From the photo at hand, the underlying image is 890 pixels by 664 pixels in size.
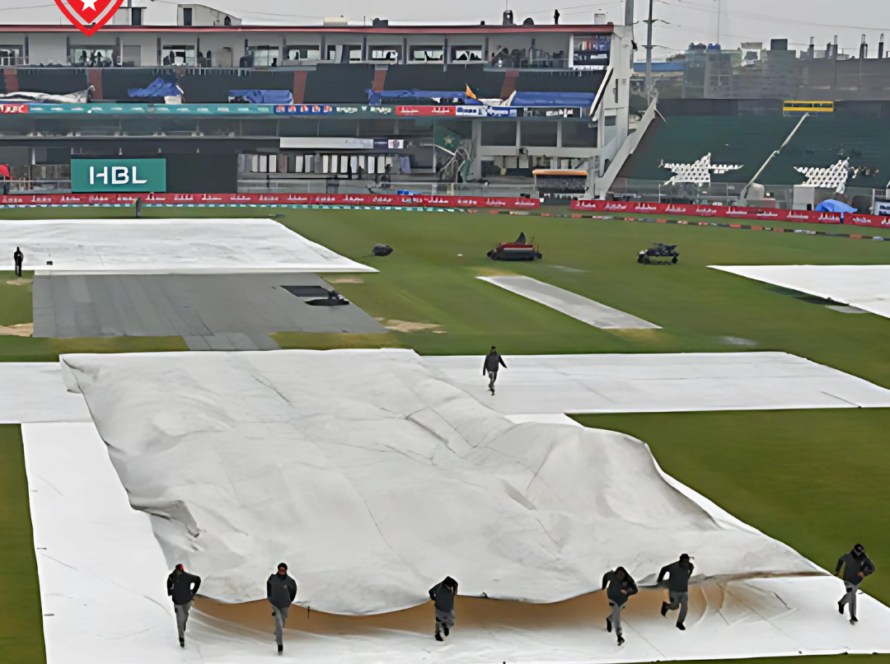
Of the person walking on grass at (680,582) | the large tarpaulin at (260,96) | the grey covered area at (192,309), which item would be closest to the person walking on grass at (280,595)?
the person walking on grass at (680,582)

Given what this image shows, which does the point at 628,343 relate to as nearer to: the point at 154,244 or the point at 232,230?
the point at 154,244

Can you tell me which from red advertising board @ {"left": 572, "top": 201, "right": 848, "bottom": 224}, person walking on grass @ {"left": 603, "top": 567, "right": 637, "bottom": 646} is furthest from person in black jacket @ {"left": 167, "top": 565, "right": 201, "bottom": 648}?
red advertising board @ {"left": 572, "top": 201, "right": 848, "bottom": 224}

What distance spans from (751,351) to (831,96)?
111 metres

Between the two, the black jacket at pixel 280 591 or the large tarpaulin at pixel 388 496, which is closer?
the black jacket at pixel 280 591

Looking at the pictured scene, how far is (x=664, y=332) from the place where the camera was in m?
45.6

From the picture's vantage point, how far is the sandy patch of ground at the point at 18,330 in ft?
141

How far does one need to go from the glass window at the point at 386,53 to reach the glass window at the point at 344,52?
1379mm

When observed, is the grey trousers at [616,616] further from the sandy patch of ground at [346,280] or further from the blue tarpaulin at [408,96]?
the blue tarpaulin at [408,96]

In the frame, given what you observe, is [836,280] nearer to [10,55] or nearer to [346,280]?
[346,280]

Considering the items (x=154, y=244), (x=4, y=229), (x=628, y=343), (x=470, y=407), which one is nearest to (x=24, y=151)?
(x=4, y=229)

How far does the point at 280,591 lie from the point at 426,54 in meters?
111

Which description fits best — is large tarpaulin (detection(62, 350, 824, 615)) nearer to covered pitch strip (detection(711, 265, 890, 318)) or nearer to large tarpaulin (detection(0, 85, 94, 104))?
covered pitch strip (detection(711, 265, 890, 318))

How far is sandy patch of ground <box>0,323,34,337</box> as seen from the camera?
42.8m

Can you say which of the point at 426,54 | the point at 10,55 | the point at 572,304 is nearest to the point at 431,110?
the point at 426,54
